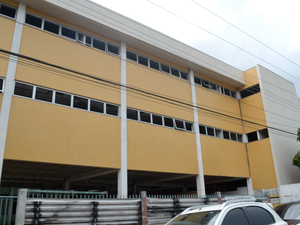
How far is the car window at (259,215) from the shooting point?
5.04 metres

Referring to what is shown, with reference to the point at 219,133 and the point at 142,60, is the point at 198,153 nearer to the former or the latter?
the point at 219,133

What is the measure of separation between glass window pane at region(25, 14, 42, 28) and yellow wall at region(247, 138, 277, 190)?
16.2m

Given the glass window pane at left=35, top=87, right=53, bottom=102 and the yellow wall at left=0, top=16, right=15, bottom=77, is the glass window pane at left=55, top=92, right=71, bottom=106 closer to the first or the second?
the glass window pane at left=35, top=87, right=53, bottom=102

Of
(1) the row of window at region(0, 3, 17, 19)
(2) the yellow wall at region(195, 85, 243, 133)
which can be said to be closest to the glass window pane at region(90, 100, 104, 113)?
(1) the row of window at region(0, 3, 17, 19)

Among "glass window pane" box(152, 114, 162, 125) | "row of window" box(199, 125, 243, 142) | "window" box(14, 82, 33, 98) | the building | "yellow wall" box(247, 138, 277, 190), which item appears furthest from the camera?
"yellow wall" box(247, 138, 277, 190)

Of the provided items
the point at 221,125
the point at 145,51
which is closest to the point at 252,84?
the point at 221,125

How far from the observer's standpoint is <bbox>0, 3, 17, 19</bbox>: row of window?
12.0 m

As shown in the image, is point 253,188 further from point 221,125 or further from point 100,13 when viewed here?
point 100,13

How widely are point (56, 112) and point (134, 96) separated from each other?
14.8 feet

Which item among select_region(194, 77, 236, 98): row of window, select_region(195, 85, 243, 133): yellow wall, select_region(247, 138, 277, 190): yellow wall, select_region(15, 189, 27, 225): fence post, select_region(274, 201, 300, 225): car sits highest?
select_region(194, 77, 236, 98): row of window

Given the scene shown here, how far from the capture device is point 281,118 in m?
20.8

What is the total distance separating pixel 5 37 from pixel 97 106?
16.2ft

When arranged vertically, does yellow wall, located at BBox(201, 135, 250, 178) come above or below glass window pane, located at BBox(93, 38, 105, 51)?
below

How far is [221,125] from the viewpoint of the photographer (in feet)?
63.0
